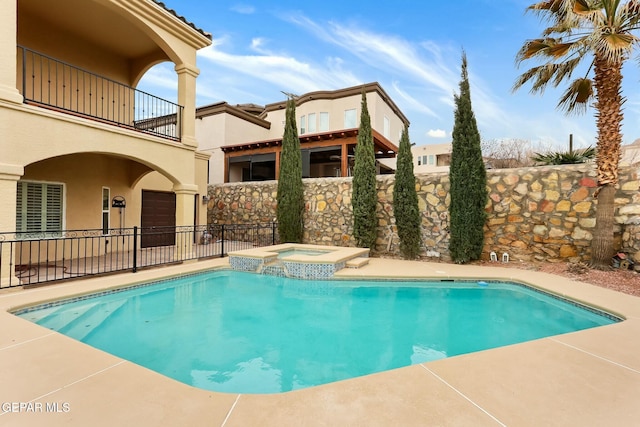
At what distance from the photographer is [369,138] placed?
10.4 metres

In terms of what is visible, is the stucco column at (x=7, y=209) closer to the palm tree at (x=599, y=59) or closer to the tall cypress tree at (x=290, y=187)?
the tall cypress tree at (x=290, y=187)

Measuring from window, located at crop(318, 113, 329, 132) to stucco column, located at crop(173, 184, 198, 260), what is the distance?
10.9 metres

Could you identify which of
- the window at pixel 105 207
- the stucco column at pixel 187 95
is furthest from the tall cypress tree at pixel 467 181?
the window at pixel 105 207

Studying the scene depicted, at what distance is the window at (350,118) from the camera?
59.0 ft

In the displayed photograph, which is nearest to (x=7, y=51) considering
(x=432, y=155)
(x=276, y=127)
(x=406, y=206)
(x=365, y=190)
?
(x=365, y=190)

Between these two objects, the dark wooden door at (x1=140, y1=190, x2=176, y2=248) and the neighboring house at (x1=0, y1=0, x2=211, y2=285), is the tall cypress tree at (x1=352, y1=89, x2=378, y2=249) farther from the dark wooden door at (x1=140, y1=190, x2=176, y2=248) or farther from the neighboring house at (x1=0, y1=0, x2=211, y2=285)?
the dark wooden door at (x1=140, y1=190, x2=176, y2=248)

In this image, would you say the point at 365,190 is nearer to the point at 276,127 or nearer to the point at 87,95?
the point at 87,95

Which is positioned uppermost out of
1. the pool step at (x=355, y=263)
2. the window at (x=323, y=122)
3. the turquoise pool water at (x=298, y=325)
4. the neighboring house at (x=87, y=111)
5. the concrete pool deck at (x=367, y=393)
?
the window at (x=323, y=122)

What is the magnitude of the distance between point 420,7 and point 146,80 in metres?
10.1

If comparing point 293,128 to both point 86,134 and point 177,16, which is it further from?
point 86,134

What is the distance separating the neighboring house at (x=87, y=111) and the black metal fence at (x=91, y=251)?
307 mm

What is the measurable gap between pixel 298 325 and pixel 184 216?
6072mm

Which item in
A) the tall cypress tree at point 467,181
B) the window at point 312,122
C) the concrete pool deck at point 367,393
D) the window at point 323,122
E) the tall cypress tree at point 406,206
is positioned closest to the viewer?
the concrete pool deck at point 367,393

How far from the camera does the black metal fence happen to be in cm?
627
